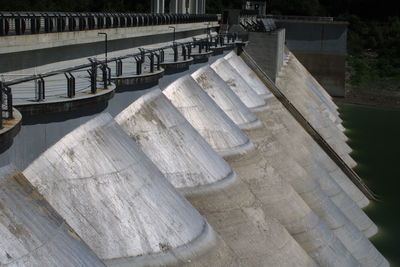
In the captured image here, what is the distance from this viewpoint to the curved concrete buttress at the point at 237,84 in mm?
20664

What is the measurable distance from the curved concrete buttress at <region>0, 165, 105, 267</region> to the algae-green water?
13953 mm

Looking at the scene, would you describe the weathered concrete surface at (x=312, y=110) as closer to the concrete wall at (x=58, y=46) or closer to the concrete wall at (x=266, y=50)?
the concrete wall at (x=266, y=50)

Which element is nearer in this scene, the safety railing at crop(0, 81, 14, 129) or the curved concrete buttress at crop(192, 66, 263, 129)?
the safety railing at crop(0, 81, 14, 129)

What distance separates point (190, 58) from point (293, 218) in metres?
4.73

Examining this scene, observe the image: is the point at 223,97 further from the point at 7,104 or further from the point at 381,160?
the point at 381,160

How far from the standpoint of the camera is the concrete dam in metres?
6.53

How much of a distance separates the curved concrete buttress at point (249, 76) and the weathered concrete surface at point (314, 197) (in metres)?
5.91

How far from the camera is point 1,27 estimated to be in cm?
1233

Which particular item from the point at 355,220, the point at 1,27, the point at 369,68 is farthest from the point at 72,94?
the point at 369,68

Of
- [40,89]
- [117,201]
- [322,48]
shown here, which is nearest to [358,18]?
[322,48]

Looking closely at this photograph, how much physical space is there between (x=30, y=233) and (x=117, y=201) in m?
2.40

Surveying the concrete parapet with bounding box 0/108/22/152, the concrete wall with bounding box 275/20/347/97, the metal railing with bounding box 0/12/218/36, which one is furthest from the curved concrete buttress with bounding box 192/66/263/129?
the concrete wall with bounding box 275/20/347/97

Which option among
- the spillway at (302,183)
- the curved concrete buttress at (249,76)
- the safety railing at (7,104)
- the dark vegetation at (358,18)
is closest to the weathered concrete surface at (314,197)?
the spillway at (302,183)

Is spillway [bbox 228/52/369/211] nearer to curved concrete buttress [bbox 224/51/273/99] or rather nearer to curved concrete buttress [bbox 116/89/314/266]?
curved concrete buttress [bbox 224/51/273/99]
